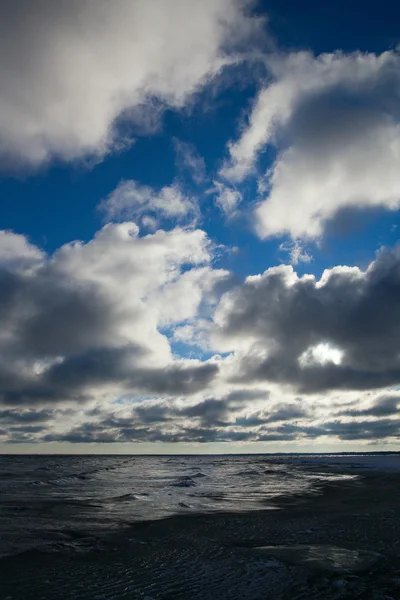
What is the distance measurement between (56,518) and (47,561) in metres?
8.92

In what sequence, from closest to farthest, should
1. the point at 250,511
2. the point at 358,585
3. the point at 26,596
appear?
the point at 26,596 → the point at 358,585 → the point at 250,511

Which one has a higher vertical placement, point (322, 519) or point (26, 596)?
point (26, 596)

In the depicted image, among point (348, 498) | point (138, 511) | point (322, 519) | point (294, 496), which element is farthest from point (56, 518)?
point (348, 498)

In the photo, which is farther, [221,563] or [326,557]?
[326,557]

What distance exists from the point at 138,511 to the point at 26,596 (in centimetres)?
1423

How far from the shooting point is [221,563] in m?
11.8

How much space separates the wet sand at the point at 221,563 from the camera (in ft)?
30.7

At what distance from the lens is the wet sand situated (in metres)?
9.37

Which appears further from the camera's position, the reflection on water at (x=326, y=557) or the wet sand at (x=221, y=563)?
the reflection on water at (x=326, y=557)

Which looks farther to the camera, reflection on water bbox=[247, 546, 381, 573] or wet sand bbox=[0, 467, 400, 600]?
reflection on water bbox=[247, 546, 381, 573]

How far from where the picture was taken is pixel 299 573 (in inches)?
418

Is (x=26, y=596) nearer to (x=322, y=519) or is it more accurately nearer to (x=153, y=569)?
(x=153, y=569)

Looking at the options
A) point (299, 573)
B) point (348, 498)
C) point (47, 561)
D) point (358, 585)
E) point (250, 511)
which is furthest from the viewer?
point (348, 498)

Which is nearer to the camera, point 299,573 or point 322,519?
point 299,573
